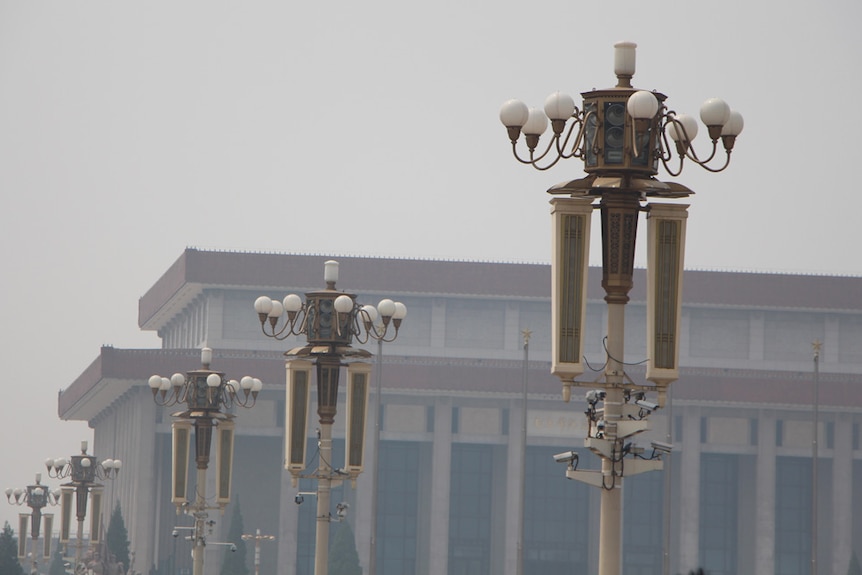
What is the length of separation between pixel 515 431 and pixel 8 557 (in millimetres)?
32349

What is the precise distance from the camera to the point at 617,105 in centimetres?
1577

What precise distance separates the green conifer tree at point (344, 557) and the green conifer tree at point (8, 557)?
50.5 feet

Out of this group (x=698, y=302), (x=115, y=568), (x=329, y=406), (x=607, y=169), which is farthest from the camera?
(x=698, y=302)

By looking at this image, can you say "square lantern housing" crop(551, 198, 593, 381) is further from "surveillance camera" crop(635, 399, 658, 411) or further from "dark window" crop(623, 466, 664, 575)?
"dark window" crop(623, 466, 664, 575)

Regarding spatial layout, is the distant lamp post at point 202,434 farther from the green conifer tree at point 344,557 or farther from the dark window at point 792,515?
the dark window at point 792,515

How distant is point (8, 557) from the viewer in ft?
222

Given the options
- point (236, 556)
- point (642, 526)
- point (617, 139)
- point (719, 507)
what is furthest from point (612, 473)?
point (642, 526)

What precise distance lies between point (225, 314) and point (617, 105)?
8753 centimetres

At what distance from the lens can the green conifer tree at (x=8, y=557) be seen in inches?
2449

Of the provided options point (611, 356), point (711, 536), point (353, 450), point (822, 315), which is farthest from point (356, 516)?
point (611, 356)

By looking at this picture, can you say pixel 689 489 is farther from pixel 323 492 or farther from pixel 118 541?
pixel 323 492

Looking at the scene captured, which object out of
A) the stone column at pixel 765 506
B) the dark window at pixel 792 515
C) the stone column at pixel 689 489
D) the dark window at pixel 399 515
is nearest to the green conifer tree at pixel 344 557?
the dark window at pixel 399 515

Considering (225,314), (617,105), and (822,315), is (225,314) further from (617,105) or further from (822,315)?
(617,105)

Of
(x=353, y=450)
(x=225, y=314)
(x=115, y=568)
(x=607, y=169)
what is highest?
(x=225, y=314)
